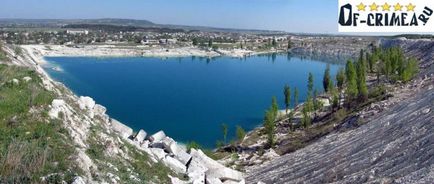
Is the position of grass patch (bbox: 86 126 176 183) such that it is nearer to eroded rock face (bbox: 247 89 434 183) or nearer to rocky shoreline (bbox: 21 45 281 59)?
eroded rock face (bbox: 247 89 434 183)

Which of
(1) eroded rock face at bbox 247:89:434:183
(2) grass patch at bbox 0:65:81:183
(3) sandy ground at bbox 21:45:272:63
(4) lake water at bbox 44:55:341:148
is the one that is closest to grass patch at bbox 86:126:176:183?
(2) grass patch at bbox 0:65:81:183

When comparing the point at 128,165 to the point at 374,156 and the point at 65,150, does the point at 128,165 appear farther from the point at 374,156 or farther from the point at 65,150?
the point at 374,156

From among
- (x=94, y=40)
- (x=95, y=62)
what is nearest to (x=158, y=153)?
(x=95, y=62)

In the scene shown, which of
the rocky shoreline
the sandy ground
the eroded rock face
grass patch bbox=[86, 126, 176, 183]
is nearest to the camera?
grass patch bbox=[86, 126, 176, 183]

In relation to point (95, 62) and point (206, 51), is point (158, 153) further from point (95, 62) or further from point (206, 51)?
point (206, 51)

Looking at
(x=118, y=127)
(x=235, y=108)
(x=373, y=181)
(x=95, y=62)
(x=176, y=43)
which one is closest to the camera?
(x=373, y=181)

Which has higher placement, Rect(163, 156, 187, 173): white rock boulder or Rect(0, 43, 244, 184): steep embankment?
Rect(0, 43, 244, 184): steep embankment

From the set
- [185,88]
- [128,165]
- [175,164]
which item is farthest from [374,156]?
[185,88]
